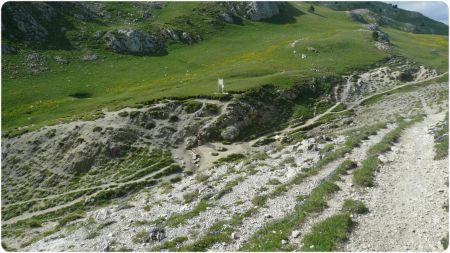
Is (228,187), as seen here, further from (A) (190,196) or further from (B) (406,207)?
(B) (406,207)

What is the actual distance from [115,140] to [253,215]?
31240mm

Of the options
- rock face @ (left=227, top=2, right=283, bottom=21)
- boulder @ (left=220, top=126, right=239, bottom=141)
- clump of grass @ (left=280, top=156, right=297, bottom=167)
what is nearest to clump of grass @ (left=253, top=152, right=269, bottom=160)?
clump of grass @ (left=280, top=156, right=297, bottom=167)

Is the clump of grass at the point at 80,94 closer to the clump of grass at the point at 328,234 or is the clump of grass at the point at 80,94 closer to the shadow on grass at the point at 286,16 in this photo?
the clump of grass at the point at 328,234

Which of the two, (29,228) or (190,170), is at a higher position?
(190,170)

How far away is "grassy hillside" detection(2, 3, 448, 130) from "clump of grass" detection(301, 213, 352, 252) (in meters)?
43.7

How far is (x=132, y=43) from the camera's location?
107 m

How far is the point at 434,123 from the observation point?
54.2m

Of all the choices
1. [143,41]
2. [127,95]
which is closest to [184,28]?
[143,41]

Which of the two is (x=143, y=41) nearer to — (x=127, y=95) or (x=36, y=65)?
(x=36, y=65)

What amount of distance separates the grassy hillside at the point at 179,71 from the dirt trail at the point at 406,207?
1409 inches

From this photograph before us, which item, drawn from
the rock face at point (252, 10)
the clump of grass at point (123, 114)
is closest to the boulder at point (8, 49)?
the clump of grass at point (123, 114)

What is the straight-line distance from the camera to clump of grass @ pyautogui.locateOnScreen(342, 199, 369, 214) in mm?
27622

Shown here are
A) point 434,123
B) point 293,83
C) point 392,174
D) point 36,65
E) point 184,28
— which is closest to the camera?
point 392,174

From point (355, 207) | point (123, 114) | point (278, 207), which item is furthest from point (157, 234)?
point (123, 114)
